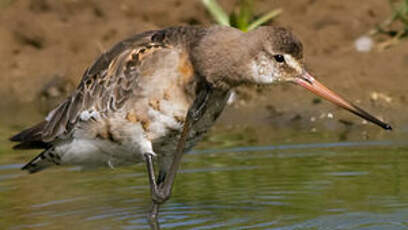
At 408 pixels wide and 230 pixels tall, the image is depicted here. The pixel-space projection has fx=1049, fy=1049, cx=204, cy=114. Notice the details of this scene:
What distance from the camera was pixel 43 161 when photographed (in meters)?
8.48

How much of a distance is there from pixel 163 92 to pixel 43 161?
5.17 feet

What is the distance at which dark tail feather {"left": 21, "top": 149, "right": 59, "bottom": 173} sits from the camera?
8383 millimetres

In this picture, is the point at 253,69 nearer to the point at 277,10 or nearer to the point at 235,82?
the point at 235,82

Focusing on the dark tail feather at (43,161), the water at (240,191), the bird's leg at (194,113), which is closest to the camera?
the bird's leg at (194,113)

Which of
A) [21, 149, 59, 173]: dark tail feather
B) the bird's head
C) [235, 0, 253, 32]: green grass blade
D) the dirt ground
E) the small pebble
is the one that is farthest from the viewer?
the small pebble

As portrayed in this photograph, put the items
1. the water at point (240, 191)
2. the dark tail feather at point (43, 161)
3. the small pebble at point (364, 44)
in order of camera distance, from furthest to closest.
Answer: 1. the small pebble at point (364, 44)
2. the dark tail feather at point (43, 161)
3. the water at point (240, 191)

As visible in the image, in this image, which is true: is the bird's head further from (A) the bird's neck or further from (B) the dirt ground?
(B) the dirt ground

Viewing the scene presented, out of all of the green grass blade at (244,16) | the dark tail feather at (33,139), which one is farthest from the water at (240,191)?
the green grass blade at (244,16)

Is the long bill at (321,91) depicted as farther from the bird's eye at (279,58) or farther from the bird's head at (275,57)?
the bird's eye at (279,58)

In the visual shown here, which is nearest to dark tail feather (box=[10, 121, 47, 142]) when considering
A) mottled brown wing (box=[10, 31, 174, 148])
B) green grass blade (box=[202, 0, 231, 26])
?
mottled brown wing (box=[10, 31, 174, 148])

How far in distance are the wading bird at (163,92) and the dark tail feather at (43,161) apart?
1cm

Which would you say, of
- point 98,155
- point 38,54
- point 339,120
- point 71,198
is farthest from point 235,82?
point 38,54

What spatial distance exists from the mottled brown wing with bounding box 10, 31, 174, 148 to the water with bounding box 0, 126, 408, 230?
62 centimetres

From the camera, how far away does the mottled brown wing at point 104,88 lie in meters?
7.71
